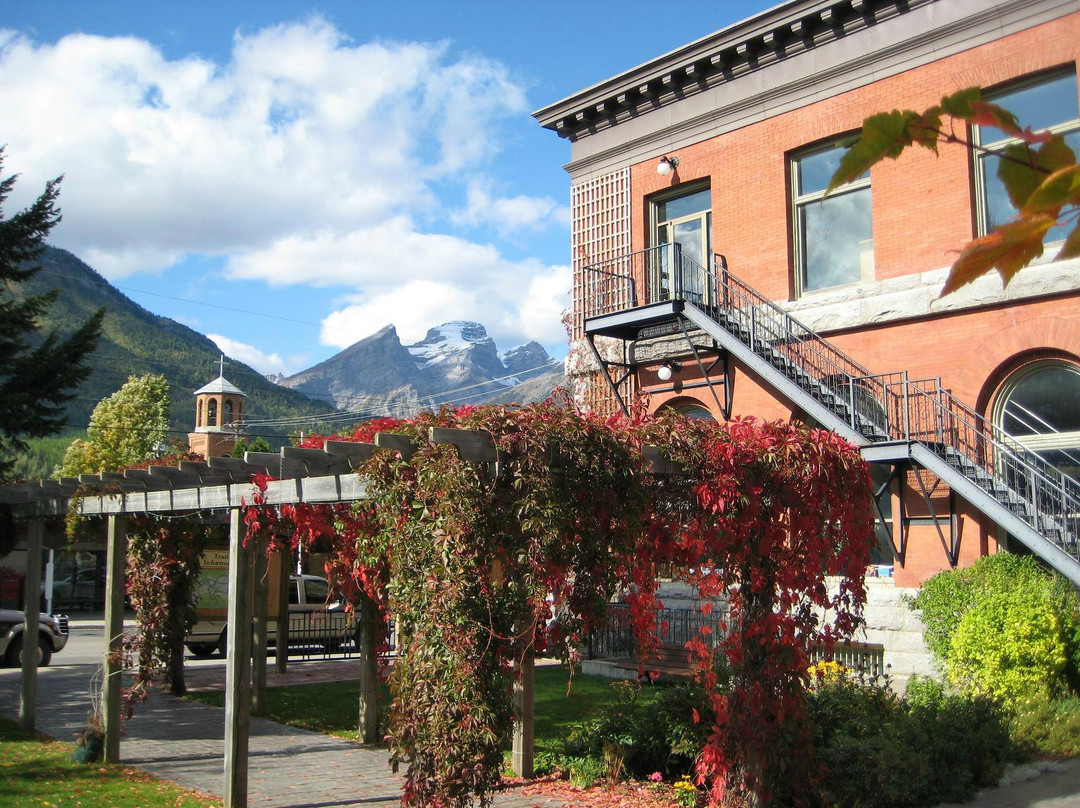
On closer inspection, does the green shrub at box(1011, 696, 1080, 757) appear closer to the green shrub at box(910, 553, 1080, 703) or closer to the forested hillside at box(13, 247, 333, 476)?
the green shrub at box(910, 553, 1080, 703)

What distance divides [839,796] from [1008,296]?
28.8ft

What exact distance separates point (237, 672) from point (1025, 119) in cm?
1303

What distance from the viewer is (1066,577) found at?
42.0 feet

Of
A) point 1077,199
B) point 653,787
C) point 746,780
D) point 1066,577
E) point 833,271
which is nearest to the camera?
point 1077,199

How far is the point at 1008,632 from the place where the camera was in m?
12.0

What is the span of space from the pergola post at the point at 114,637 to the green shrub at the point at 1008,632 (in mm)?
10301

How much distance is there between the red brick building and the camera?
14.4 meters

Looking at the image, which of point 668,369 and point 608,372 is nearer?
point 668,369

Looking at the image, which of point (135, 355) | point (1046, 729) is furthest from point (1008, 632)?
point (135, 355)

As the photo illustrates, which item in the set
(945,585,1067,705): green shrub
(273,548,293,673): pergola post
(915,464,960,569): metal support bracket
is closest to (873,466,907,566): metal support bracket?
(915,464,960,569): metal support bracket

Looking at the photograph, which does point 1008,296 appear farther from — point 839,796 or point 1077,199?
Result: point 1077,199

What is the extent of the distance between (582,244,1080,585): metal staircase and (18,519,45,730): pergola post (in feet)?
33.3

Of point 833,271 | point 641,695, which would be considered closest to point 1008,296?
point 833,271

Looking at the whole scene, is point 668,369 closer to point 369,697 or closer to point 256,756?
point 369,697
